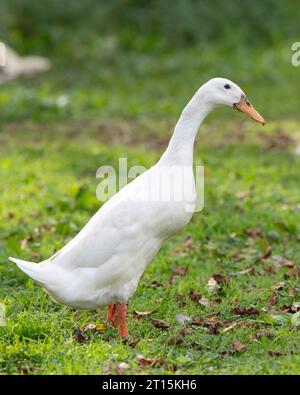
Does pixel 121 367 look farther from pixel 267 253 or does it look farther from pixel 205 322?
pixel 267 253


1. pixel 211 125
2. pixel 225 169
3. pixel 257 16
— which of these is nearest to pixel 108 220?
pixel 225 169

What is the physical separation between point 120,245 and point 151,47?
923 centimetres

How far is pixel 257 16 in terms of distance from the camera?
14.5m

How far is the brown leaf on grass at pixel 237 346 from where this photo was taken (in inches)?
189

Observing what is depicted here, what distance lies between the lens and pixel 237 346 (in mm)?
4812

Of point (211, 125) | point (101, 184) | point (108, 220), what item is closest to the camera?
point (108, 220)

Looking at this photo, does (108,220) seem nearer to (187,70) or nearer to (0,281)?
(0,281)

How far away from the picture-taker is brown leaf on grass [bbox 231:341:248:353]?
479 centimetres

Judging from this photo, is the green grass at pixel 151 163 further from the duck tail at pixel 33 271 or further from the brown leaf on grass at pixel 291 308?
the duck tail at pixel 33 271

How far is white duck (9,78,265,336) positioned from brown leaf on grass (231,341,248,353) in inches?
24.1

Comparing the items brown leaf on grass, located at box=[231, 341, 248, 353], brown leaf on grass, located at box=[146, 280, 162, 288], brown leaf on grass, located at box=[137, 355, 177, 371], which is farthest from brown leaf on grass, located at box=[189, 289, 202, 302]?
brown leaf on grass, located at box=[137, 355, 177, 371]

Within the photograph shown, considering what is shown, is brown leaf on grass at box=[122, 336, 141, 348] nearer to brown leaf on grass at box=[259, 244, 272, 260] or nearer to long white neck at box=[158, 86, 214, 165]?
long white neck at box=[158, 86, 214, 165]

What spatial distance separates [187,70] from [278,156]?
3847 millimetres

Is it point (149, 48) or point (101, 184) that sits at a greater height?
point (149, 48)
